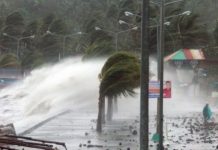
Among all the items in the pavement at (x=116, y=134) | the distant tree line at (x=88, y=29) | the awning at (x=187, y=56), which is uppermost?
the distant tree line at (x=88, y=29)

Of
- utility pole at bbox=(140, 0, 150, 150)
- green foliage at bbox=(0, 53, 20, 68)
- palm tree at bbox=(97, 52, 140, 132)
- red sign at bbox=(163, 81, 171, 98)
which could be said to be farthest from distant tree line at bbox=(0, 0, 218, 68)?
utility pole at bbox=(140, 0, 150, 150)

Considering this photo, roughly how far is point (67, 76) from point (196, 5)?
105026 millimetres

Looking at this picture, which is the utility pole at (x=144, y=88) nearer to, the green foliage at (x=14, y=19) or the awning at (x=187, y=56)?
the awning at (x=187, y=56)

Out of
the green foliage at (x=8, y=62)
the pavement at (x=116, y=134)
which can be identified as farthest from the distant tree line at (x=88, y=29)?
the pavement at (x=116, y=134)

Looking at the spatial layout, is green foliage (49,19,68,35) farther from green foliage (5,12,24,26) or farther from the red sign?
the red sign

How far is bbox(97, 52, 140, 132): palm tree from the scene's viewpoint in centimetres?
2906

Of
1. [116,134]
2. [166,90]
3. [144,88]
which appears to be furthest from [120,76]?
[144,88]

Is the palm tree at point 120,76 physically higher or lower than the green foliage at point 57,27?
lower

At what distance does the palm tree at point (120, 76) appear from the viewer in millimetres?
29062

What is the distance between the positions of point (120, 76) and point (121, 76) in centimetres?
6

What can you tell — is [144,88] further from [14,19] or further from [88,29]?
[14,19]

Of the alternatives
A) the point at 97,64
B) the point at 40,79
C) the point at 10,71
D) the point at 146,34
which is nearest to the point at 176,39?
the point at 10,71

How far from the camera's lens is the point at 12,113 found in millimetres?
42688

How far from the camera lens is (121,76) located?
29234mm
